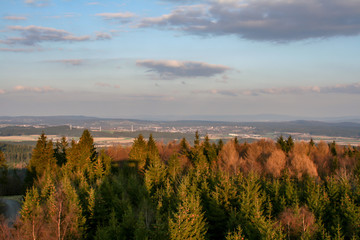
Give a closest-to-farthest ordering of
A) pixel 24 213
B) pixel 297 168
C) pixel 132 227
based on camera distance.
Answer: pixel 132 227
pixel 24 213
pixel 297 168

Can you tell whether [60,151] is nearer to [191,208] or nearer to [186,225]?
[191,208]

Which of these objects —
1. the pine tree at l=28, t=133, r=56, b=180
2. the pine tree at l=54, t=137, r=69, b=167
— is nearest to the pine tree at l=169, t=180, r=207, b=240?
the pine tree at l=28, t=133, r=56, b=180

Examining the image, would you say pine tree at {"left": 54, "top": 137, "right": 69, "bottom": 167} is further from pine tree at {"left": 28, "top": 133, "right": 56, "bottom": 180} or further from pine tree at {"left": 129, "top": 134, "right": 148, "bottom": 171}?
pine tree at {"left": 129, "top": 134, "right": 148, "bottom": 171}

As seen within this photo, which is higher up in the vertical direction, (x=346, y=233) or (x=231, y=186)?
(x=231, y=186)

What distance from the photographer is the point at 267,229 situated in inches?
1237

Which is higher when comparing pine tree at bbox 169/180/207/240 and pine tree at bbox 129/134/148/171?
pine tree at bbox 129/134/148/171

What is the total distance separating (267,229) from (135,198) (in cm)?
2856

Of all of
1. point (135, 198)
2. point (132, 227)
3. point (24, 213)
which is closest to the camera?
point (132, 227)

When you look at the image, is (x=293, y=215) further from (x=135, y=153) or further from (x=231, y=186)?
(x=135, y=153)

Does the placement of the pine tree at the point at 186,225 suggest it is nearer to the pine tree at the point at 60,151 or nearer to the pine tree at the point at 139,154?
the pine tree at the point at 139,154

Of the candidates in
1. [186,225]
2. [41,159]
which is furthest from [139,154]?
[186,225]

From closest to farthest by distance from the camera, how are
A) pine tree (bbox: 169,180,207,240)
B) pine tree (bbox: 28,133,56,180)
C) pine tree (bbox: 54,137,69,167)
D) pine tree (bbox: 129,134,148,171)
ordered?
pine tree (bbox: 169,180,207,240) < pine tree (bbox: 28,133,56,180) < pine tree (bbox: 129,134,148,171) < pine tree (bbox: 54,137,69,167)

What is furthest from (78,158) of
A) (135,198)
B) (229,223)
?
(229,223)

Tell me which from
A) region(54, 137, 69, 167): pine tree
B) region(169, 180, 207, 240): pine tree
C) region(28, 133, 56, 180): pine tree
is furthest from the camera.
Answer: region(54, 137, 69, 167): pine tree
